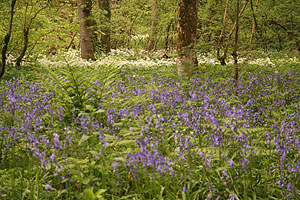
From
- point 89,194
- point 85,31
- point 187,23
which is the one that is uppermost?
point 85,31

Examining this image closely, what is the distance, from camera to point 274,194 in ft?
8.61

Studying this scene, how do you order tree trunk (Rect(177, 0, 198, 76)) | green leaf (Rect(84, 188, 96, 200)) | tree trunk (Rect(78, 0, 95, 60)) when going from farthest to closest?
tree trunk (Rect(78, 0, 95, 60)) < tree trunk (Rect(177, 0, 198, 76)) < green leaf (Rect(84, 188, 96, 200))

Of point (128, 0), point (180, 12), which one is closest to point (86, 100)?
point (180, 12)

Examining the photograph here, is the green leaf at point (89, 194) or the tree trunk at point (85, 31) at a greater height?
the tree trunk at point (85, 31)

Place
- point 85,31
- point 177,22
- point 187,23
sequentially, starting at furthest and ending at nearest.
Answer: point 85,31, point 177,22, point 187,23

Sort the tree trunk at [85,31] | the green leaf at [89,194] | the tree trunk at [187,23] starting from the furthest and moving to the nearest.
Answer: the tree trunk at [85,31], the tree trunk at [187,23], the green leaf at [89,194]

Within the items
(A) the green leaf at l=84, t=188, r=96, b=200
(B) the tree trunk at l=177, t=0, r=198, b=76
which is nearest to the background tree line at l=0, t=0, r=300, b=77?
(B) the tree trunk at l=177, t=0, r=198, b=76

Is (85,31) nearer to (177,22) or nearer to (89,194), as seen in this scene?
(177,22)

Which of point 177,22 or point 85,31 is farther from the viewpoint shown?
point 85,31

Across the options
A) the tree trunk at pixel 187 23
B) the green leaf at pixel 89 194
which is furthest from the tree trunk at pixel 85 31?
the green leaf at pixel 89 194

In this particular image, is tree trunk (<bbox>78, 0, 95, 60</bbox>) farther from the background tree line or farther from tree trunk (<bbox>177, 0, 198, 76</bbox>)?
tree trunk (<bbox>177, 0, 198, 76</bbox>)

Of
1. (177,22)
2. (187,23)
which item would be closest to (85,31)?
(177,22)

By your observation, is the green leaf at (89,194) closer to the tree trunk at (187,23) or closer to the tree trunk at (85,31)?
the tree trunk at (187,23)

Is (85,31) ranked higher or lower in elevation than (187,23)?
higher
